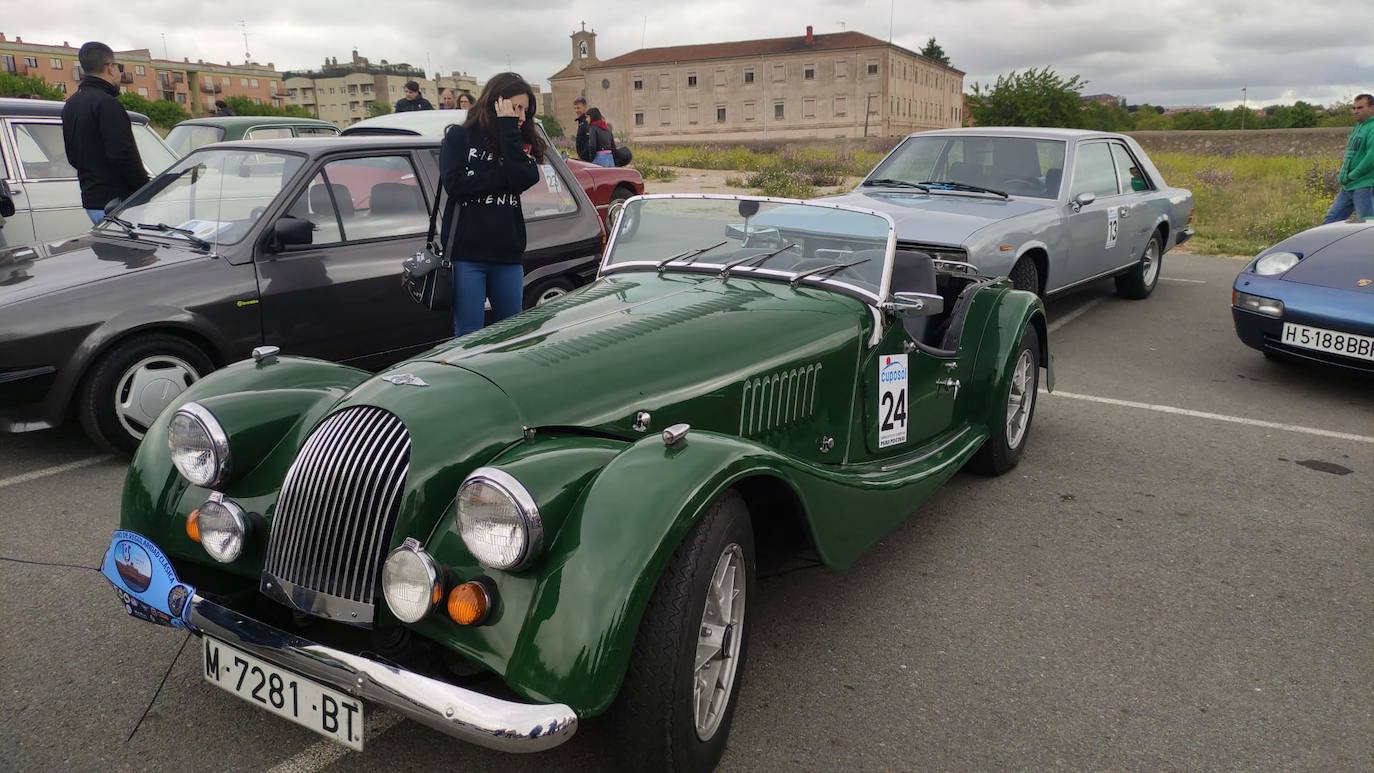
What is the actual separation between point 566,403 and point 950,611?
167 cm

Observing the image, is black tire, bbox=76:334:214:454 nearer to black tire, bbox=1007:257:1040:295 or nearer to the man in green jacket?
black tire, bbox=1007:257:1040:295

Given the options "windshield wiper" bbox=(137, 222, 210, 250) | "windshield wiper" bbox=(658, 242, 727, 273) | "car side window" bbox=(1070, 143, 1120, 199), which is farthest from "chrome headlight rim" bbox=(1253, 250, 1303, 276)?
"windshield wiper" bbox=(137, 222, 210, 250)

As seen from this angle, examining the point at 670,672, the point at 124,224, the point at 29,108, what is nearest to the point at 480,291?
the point at 124,224

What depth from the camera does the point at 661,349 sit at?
2975 mm

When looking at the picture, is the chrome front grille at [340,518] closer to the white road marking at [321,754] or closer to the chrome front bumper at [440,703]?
the chrome front bumper at [440,703]

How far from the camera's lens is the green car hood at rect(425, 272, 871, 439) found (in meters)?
2.71

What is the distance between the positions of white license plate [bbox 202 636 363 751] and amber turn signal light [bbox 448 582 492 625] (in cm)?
29

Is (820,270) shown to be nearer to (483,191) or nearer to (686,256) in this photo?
(686,256)

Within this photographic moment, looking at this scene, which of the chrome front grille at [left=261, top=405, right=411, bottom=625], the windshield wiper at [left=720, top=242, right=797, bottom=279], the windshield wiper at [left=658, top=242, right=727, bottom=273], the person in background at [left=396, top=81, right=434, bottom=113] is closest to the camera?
the chrome front grille at [left=261, top=405, right=411, bottom=625]

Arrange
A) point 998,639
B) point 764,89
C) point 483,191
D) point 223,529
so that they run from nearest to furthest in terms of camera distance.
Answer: point 223,529, point 998,639, point 483,191, point 764,89

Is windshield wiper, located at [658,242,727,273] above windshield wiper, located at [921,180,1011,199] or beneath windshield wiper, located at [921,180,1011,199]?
beneath

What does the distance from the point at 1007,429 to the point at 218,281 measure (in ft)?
13.8

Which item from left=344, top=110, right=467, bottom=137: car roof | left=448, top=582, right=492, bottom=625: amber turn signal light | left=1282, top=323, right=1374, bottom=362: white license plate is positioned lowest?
left=1282, top=323, right=1374, bottom=362: white license plate

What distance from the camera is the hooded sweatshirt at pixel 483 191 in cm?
479
